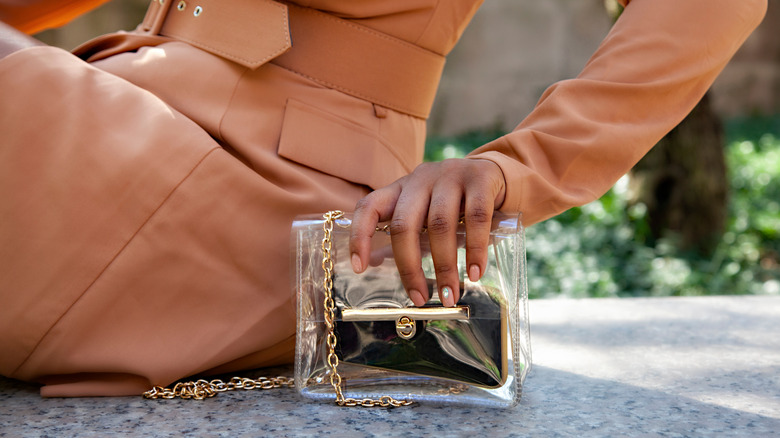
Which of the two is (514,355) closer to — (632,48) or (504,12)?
(632,48)

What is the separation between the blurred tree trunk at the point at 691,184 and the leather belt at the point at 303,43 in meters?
3.03

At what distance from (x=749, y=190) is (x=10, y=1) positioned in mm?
4612

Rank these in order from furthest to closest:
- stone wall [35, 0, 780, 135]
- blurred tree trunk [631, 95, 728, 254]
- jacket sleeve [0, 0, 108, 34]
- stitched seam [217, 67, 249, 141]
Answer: stone wall [35, 0, 780, 135], blurred tree trunk [631, 95, 728, 254], jacket sleeve [0, 0, 108, 34], stitched seam [217, 67, 249, 141]

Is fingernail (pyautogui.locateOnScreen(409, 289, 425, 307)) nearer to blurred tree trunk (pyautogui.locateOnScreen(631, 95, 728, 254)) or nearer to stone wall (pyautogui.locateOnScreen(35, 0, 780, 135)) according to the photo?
blurred tree trunk (pyautogui.locateOnScreen(631, 95, 728, 254))

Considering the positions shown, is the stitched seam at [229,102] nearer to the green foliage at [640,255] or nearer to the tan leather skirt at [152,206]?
the tan leather skirt at [152,206]

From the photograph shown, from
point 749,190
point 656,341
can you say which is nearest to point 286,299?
point 656,341

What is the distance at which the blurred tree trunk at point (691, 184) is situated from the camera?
4012 millimetres

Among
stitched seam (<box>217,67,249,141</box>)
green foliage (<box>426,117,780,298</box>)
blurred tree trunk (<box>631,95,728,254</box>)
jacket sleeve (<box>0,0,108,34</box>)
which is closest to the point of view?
stitched seam (<box>217,67,249,141</box>)

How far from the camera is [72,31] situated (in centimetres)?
734

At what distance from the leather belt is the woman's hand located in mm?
332

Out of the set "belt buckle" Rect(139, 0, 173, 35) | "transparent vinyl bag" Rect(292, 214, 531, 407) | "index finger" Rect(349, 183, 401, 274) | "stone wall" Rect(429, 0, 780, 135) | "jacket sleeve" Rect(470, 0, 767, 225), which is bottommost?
"transparent vinyl bag" Rect(292, 214, 531, 407)

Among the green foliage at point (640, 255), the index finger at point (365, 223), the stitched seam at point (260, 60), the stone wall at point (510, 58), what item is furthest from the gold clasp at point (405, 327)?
the stone wall at point (510, 58)

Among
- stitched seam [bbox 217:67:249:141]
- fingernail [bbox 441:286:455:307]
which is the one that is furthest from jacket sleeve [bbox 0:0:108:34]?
fingernail [bbox 441:286:455:307]

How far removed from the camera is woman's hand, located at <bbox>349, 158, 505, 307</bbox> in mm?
988
